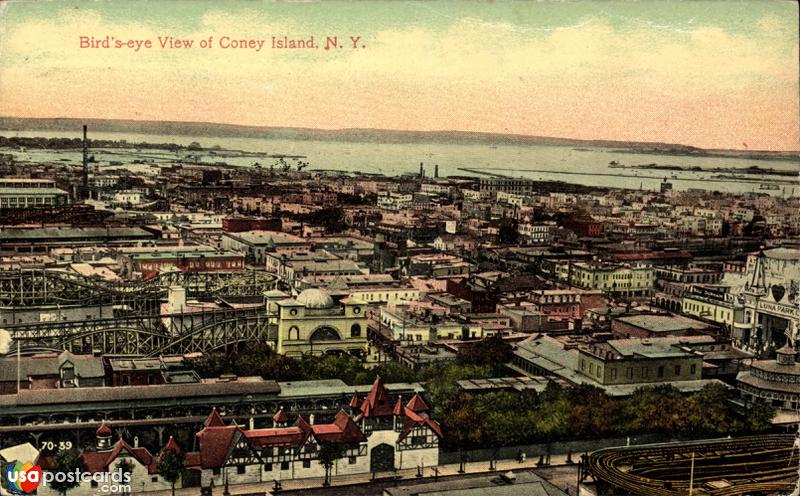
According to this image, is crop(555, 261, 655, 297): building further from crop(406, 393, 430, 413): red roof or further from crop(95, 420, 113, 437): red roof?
crop(95, 420, 113, 437): red roof

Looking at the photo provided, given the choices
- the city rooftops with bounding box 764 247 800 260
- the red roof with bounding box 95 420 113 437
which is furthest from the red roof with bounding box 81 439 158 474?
the city rooftops with bounding box 764 247 800 260

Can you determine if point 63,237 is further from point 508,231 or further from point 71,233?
point 508,231

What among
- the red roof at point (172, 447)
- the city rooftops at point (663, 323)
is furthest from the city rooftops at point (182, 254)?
the city rooftops at point (663, 323)

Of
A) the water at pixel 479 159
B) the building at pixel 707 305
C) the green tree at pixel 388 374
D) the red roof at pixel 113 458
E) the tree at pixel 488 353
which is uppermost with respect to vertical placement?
the water at pixel 479 159

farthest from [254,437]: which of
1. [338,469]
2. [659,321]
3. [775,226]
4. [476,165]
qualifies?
[775,226]

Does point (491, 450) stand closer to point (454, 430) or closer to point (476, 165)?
point (454, 430)

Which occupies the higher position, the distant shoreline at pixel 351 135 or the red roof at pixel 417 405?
the distant shoreline at pixel 351 135

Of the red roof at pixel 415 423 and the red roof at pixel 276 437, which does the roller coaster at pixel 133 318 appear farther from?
the red roof at pixel 415 423
